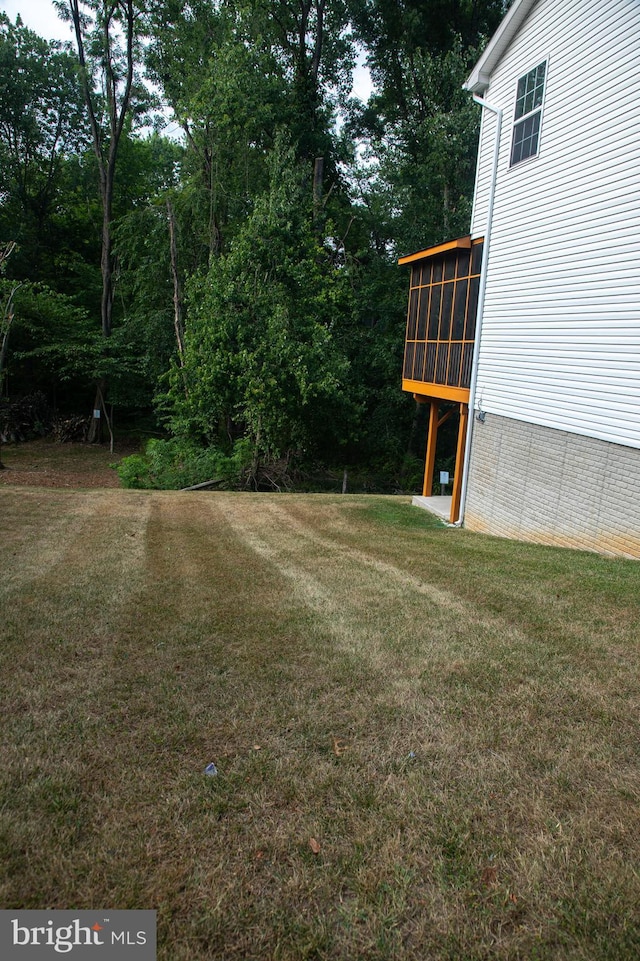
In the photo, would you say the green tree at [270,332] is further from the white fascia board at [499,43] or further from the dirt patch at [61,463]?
the white fascia board at [499,43]

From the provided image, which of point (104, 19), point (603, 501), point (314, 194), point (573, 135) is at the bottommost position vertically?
point (603, 501)

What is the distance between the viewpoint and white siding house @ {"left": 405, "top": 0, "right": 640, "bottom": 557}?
796 centimetres

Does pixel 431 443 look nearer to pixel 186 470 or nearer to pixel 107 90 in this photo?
pixel 186 470

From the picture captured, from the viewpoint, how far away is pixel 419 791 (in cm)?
324

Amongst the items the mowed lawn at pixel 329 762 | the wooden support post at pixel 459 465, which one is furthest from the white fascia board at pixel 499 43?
the mowed lawn at pixel 329 762

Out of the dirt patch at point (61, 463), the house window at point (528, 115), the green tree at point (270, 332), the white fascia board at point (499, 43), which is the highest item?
the white fascia board at point (499, 43)

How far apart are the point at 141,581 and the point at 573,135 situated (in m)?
8.58

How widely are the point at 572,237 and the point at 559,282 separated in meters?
0.64

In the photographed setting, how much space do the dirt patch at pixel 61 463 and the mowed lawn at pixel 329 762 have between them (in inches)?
517

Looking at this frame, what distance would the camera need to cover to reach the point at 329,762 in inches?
136

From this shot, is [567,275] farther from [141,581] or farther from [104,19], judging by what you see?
[104,19]

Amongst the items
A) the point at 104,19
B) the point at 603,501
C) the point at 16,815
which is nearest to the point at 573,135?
the point at 603,501

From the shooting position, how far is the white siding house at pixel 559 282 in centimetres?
796

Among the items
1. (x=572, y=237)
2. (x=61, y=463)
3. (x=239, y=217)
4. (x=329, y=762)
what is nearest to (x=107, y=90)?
(x=239, y=217)
